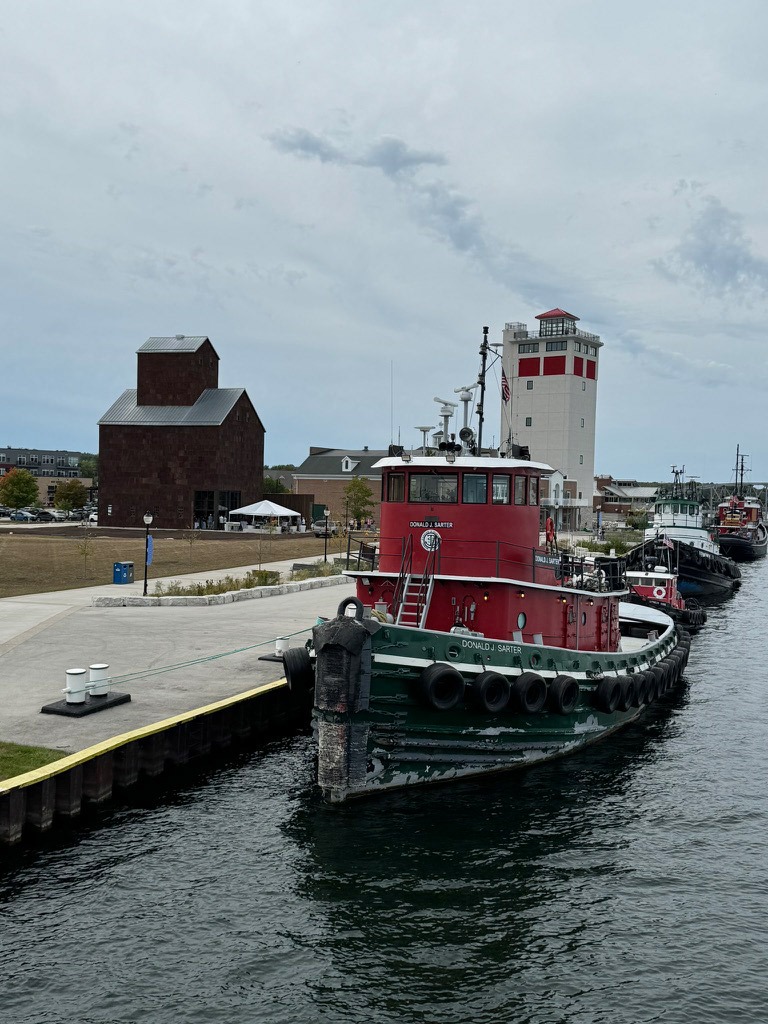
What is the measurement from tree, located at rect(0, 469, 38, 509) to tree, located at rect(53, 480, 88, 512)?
3250 mm

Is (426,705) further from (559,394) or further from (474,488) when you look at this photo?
(559,394)

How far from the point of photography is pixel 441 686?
1311cm

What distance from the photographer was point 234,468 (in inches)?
2721

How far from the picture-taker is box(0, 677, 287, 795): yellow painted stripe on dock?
11.1 meters

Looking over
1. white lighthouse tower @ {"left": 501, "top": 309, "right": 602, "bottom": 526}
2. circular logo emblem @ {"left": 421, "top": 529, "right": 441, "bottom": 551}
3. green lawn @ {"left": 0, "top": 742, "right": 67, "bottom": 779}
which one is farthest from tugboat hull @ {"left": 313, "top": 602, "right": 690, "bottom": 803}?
white lighthouse tower @ {"left": 501, "top": 309, "right": 602, "bottom": 526}

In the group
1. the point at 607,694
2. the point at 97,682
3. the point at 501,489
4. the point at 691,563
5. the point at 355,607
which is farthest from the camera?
the point at 691,563

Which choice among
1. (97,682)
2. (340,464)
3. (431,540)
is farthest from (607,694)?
(340,464)

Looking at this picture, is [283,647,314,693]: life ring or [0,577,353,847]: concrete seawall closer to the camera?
[0,577,353,847]: concrete seawall

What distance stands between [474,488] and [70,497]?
8527 centimetres

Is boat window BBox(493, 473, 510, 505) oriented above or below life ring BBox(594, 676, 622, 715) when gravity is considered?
above

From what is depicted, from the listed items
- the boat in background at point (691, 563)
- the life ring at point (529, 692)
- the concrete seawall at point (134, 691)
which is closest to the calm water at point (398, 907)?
the concrete seawall at point (134, 691)

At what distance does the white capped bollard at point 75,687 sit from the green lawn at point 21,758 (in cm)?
191

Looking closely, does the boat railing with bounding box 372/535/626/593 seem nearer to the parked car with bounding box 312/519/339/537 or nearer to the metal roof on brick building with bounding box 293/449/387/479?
the parked car with bounding box 312/519/339/537

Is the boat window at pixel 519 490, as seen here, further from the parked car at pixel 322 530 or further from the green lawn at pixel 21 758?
the parked car at pixel 322 530
